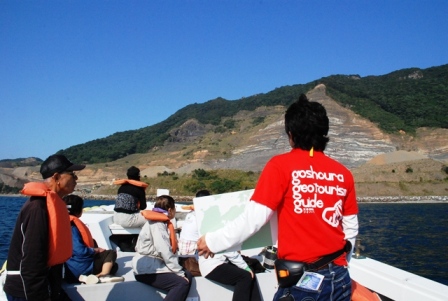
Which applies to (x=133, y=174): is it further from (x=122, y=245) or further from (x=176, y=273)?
(x=176, y=273)

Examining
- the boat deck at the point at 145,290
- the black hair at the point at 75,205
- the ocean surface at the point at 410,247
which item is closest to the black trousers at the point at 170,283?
the boat deck at the point at 145,290

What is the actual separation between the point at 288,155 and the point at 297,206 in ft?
0.90

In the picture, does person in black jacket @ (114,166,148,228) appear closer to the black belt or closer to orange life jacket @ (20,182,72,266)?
orange life jacket @ (20,182,72,266)

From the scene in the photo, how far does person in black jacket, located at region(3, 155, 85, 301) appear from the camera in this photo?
263 cm

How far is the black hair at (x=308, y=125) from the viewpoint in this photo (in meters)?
2.39

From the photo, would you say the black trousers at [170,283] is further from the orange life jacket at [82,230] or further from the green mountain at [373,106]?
the green mountain at [373,106]

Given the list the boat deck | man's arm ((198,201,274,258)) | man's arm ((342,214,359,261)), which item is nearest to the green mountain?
the boat deck

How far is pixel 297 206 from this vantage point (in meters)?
2.26

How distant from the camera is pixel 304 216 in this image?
2.26 meters

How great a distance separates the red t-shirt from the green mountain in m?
119

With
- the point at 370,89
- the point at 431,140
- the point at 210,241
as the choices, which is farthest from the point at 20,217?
the point at 370,89

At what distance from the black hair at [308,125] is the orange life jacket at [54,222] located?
60.7 inches

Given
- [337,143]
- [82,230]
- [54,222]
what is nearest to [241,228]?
[54,222]

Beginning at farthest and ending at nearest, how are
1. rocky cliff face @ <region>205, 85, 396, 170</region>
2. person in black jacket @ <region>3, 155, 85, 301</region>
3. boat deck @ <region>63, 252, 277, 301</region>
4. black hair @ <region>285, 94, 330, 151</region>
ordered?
1. rocky cliff face @ <region>205, 85, 396, 170</region>
2. boat deck @ <region>63, 252, 277, 301</region>
3. person in black jacket @ <region>3, 155, 85, 301</region>
4. black hair @ <region>285, 94, 330, 151</region>
